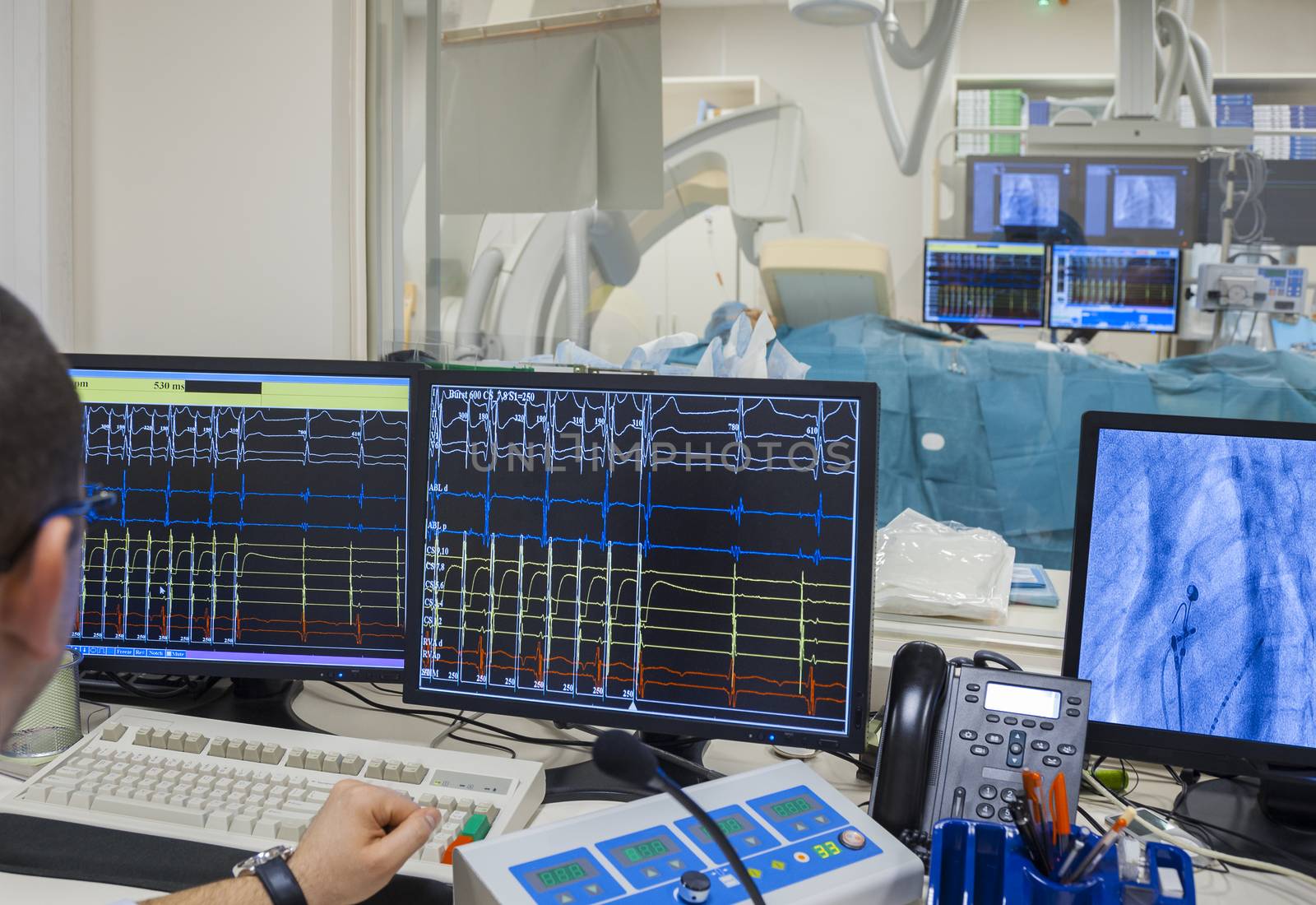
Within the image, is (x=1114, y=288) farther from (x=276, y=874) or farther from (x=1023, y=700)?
(x=276, y=874)

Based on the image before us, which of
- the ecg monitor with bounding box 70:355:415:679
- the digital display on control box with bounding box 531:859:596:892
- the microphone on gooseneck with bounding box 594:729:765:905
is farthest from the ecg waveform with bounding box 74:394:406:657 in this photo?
the microphone on gooseneck with bounding box 594:729:765:905

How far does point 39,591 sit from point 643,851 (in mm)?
512

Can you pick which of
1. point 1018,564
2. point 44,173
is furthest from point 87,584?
point 1018,564

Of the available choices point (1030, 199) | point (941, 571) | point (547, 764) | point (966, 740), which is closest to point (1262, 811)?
point (966, 740)

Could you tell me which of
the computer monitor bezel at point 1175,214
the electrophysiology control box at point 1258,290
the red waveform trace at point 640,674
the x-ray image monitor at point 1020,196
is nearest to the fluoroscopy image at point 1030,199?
the x-ray image monitor at point 1020,196

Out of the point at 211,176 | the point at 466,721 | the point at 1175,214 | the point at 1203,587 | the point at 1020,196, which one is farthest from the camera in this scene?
the point at 1020,196

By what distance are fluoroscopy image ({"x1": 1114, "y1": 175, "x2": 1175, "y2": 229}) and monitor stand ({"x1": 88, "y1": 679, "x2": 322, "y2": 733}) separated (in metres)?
2.26

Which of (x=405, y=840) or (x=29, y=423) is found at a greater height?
(x=29, y=423)

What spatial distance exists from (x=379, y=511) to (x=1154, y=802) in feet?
2.88

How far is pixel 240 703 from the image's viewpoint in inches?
49.1

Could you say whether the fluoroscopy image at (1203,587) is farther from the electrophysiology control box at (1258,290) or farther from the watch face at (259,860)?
the electrophysiology control box at (1258,290)

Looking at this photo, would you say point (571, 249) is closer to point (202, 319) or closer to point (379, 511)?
point (202, 319)

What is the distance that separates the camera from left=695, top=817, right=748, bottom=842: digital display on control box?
0.83 meters

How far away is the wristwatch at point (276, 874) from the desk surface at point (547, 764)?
118 millimetres
